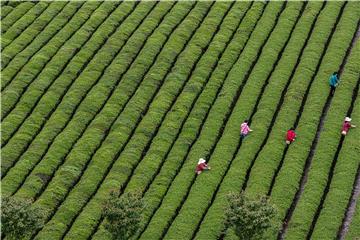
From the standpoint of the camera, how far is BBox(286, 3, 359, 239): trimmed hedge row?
44.2 metres

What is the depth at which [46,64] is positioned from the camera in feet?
205

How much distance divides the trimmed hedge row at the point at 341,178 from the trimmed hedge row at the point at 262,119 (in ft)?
15.7

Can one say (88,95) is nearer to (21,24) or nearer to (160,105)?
(160,105)

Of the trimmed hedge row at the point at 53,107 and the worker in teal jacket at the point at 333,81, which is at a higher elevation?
the worker in teal jacket at the point at 333,81

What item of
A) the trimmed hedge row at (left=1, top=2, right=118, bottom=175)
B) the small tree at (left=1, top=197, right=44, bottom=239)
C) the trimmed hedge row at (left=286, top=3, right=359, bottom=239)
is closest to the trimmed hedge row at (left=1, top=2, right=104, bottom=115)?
the trimmed hedge row at (left=1, top=2, right=118, bottom=175)

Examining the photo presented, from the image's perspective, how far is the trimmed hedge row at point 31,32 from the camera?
64.2m

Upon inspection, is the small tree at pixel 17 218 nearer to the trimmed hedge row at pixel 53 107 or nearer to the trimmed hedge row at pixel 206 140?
the trimmed hedge row at pixel 206 140

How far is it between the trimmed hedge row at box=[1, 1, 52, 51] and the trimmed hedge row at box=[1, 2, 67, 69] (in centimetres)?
46

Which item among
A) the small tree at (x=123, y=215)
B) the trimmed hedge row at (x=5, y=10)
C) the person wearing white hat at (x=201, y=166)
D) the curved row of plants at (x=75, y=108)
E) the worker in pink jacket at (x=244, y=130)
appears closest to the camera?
the small tree at (x=123, y=215)

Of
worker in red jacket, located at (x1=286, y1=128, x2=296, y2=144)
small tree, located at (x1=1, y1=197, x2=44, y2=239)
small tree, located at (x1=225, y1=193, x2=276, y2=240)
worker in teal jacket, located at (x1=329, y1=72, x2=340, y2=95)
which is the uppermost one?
worker in teal jacket, located at (x1=329, y1=72, x2=340, y2=95)

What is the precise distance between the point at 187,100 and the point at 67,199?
13734mm

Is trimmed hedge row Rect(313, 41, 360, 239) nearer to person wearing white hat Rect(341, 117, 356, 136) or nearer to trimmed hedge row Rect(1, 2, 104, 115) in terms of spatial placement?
person wearing white hat Rect(341, 117, 356, 136)

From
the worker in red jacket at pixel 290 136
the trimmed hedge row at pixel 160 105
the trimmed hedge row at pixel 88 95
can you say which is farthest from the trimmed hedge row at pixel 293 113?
the trimmed hedge row at pixel 88 95

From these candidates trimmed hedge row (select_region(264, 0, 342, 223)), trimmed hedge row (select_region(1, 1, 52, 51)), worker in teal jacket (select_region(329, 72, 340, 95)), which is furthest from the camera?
trimmed hedge row (select_region(1, 1, 52, 51))
